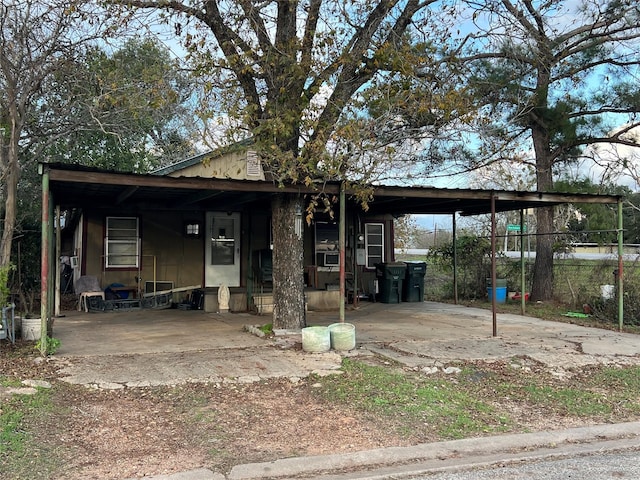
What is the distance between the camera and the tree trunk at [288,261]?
8125 mm

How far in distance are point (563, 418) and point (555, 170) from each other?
943cm

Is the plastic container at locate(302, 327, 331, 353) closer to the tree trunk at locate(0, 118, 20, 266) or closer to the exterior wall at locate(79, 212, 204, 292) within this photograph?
the tree trunk at locate(0, 118, 20, 266)

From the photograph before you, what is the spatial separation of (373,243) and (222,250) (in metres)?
4.02

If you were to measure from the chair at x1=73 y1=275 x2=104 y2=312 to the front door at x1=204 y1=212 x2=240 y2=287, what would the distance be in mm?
2306

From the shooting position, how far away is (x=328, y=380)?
593 cm

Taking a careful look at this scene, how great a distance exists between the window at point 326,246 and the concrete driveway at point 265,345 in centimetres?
273

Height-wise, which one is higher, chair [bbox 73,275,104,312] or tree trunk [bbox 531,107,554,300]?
tree trunk [bbox 531,107,554,300]

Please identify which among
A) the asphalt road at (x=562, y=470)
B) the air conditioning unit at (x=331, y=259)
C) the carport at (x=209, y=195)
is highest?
the carport at (x=209, y=195)

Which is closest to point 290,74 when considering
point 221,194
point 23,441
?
point 221,194

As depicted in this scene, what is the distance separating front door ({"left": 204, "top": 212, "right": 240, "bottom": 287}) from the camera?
1246 centimetres

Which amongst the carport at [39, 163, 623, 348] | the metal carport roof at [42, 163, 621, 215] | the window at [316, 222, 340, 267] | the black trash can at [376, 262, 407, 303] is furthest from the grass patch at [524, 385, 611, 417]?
the window at [316, 222, 340, 267]

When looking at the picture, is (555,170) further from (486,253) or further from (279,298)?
(279,298)

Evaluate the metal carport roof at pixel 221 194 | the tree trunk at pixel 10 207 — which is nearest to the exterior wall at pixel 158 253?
the metal carport roof at pixel 221 194

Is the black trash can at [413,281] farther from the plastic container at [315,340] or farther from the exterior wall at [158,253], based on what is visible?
the plastic container at [315,340]
